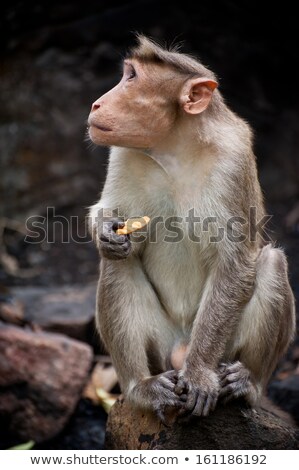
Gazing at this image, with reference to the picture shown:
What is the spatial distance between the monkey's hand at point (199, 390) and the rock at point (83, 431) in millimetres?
2135

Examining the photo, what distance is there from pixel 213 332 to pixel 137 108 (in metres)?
1.70

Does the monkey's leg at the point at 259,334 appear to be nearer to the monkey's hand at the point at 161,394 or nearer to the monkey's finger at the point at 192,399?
the monkey's finger at the point at 192,399

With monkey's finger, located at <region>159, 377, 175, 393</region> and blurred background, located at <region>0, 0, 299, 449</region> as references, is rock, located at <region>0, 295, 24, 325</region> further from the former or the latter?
monkey's finger, located at <region>159, 377, 175, 393</region>

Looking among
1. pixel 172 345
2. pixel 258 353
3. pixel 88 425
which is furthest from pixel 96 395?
pixel 258 353

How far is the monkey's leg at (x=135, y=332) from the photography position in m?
5.76

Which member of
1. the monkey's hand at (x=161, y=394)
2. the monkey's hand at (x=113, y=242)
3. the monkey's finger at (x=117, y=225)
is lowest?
the monkey's hand at (x=161, y=394)

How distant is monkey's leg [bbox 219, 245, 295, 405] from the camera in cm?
570

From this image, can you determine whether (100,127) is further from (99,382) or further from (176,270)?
(99,382)

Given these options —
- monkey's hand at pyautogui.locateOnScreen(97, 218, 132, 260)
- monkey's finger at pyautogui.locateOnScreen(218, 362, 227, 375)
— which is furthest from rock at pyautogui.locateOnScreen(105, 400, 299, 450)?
monkey's hand at pyautogui.locateOnScreen(97, 218, 132, 260)

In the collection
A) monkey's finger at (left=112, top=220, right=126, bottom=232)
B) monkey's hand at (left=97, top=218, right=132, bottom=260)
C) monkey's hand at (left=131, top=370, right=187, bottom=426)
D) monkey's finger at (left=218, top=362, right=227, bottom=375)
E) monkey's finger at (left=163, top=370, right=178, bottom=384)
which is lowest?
monkey's hand at (left=131, top=370, right=187, bottom=426)

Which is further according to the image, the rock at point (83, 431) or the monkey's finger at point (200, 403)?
the rock at point (83, 431)

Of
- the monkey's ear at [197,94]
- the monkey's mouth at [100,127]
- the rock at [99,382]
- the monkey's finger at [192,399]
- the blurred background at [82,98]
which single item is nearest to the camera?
the monkey's mouth at [100,127]

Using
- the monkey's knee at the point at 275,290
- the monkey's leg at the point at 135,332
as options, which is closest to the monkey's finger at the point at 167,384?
the monkey's leg at the point at 135,332

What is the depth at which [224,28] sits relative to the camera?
11.1 m
